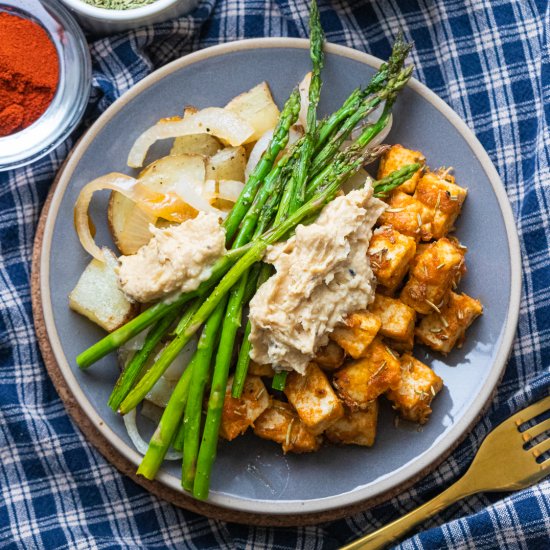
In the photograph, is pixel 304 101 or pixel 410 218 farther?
pixel 304 101

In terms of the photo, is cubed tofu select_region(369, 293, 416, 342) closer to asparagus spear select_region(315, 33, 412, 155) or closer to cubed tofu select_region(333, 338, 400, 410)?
cubed tofu select_region(333, 338, 400, 410)

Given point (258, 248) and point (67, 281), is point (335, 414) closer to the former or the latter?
point (258, 248)

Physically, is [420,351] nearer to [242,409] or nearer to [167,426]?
[242,409]

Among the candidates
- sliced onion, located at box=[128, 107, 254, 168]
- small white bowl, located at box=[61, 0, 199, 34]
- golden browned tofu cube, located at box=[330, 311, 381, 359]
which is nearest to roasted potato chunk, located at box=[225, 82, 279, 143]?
sliced onion, located at box=[128, 107, 254, 168]

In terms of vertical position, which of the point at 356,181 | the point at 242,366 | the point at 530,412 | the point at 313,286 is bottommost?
the point at 530,412

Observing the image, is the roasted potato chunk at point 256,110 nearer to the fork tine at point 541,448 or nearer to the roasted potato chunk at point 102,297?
the roasted potato chunk at point 102,297

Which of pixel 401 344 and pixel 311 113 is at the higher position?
pixel 311 113

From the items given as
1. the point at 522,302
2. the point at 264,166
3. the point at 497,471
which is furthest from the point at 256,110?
the point at 497,471
